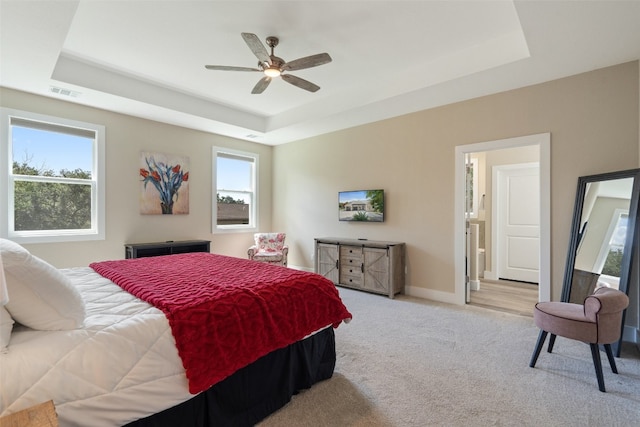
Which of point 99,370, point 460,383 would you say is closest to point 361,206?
point 460,383

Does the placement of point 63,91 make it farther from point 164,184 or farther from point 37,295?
point 37,295

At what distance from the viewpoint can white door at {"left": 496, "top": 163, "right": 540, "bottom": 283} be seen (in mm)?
5188

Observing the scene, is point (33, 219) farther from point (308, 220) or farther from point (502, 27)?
point (502, 27)

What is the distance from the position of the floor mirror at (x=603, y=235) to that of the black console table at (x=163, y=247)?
4.83 m

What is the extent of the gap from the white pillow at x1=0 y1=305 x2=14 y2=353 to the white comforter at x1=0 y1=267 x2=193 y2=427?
26 mm

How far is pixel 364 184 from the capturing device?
198 inches

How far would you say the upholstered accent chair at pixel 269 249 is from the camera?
522 cm

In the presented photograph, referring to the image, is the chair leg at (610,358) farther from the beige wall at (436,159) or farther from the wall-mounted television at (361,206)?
the wall-mounted television at (361,206)

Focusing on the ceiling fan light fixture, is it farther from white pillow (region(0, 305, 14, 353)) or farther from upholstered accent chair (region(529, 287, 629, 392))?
upholstered accent chair (region(529, 287, 629, 392))

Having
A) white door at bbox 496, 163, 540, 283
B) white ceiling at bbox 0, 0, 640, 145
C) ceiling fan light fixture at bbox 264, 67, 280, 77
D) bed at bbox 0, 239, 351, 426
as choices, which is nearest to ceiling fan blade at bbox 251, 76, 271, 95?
ceiling fan light fixture at bbox 264, 67, 280, 77

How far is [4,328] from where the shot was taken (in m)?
1.16

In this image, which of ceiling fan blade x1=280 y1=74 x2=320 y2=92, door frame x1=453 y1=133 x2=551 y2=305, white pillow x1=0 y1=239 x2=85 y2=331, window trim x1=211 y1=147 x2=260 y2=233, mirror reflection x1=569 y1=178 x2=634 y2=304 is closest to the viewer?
white pillow x1=0 y1=239 x2=85 y2=331

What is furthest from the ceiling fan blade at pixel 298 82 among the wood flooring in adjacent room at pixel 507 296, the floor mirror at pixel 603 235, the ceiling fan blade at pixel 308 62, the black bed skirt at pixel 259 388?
the wood flooring in adjacent room at pixel 507 296

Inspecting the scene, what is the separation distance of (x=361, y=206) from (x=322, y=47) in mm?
2515
